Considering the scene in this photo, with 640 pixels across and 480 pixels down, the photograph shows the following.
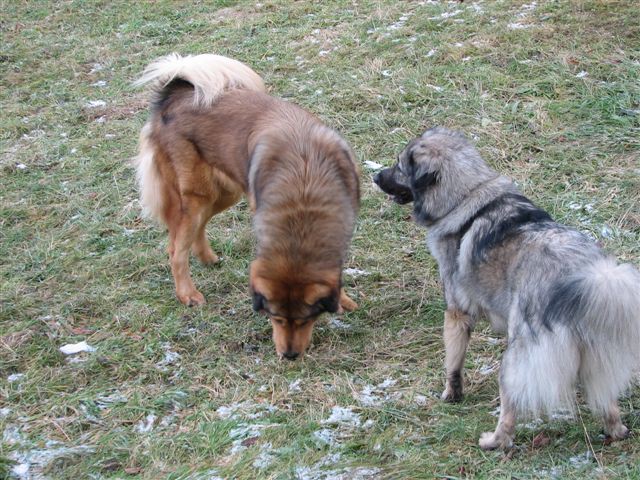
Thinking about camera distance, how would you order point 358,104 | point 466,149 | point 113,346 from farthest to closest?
point 358,104 → point 113,346 → point 466,149

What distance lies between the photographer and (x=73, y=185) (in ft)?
25.5

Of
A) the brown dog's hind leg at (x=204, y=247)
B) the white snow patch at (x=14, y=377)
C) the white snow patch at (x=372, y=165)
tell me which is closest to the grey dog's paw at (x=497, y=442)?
the white snow patch at (x=14, y=377)

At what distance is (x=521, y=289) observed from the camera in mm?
3688

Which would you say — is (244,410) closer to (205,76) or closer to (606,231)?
(205,76)

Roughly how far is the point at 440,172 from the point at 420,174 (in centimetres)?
12

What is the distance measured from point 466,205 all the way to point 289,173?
1.17m

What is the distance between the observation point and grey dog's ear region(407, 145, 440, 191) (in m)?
4.40

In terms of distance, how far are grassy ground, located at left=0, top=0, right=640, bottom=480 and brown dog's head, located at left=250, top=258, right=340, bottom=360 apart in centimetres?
31

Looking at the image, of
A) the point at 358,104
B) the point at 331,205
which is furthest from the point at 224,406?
the point at 358,104

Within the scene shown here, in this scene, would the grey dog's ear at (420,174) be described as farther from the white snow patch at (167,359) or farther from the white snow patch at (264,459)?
the white snow patch at (167,359)

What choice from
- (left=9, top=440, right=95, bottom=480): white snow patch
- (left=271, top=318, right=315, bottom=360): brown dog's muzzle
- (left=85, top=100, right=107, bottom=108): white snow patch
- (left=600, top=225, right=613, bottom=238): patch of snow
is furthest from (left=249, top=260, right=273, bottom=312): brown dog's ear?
(left=85, top=100, right=107, bottom=108): white snow patch

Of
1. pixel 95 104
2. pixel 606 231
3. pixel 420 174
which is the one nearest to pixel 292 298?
pixel 420 174

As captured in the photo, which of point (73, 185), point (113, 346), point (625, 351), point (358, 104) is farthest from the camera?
point (358, 104)

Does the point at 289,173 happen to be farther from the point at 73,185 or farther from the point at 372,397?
the point at 73,185
